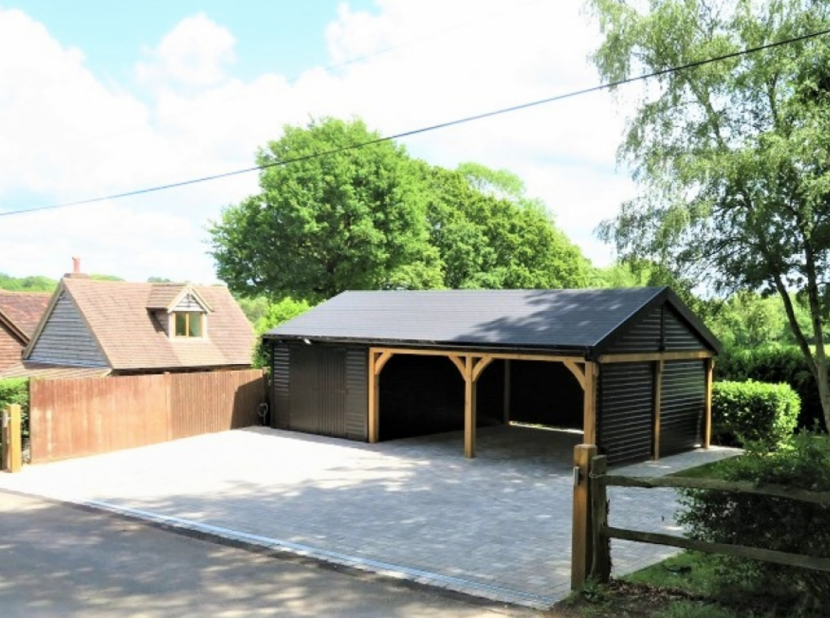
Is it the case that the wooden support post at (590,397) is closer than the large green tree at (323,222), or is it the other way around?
the wooden support post at (590,397)

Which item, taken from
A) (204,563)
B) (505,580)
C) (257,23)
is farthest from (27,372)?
(505,580)

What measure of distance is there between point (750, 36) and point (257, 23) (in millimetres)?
11236

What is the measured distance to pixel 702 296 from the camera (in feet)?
59.6

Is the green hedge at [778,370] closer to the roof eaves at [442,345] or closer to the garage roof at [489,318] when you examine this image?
the garage roof at [489,318]

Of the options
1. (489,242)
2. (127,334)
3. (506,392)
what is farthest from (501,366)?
(489,242)

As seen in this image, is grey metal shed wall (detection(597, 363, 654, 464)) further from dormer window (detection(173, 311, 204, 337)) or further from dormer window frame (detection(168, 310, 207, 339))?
dormer window (detection(173, 311, 204, 337))

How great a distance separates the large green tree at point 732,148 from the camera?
15.5 metres

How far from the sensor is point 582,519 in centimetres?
680

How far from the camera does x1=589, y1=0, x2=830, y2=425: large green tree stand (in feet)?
51.0

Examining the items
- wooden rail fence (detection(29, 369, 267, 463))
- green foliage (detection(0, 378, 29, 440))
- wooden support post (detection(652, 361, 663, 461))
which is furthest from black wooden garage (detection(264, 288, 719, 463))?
green foliage (detection(0, 378, 29, 440))

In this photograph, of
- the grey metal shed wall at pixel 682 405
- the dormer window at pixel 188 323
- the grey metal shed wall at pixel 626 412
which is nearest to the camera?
the grey metal shed wall at pixel 626 412

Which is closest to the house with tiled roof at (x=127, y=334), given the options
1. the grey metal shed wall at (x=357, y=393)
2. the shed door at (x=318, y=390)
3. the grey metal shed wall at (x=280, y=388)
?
the grey metal shed wall at (x=280, y=388)

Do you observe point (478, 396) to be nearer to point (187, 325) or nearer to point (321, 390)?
point (321, 390)

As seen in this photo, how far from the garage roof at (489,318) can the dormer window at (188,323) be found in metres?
7.66
